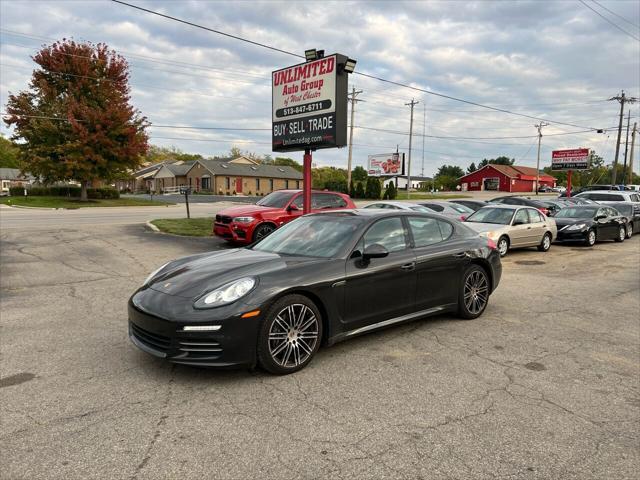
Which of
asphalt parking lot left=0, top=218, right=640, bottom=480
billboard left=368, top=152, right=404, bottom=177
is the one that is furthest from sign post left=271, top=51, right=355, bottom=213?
billboard left=368, top=152, right=404, bottom=177

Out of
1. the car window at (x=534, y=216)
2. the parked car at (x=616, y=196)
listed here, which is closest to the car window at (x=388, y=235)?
the car window at (x=534, y=216)

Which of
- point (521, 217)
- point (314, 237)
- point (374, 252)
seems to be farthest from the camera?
point (521, 217)

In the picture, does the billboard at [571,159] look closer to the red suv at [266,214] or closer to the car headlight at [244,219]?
the red suv at [266,214]

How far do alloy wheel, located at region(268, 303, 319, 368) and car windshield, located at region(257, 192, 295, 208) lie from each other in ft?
29.2

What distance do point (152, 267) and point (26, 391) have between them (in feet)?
20.6

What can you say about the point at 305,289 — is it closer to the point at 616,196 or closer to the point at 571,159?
the point at 616,196

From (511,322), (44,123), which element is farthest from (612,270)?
(44,123)

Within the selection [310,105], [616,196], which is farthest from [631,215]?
[310,105]

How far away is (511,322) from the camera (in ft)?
19.8

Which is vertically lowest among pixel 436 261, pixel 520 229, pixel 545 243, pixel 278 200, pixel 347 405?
pixel 347 405

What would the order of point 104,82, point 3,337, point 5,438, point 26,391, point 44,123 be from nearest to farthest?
point 5,438, point 26,391, point 3,337, point 44,123, point 104,82

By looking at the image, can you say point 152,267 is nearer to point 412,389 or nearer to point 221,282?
point 221,282

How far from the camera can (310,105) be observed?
494 inches

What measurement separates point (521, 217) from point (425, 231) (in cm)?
883
